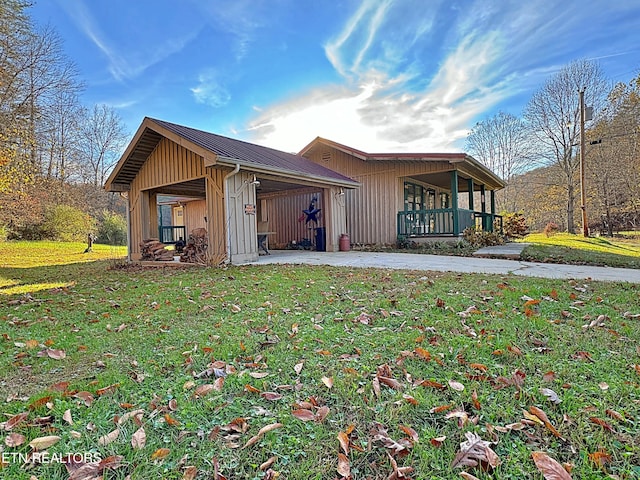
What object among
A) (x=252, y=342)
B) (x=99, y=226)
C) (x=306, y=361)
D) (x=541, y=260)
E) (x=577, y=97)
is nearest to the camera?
(x=306, y=361)

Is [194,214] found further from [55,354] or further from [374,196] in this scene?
[55,354]

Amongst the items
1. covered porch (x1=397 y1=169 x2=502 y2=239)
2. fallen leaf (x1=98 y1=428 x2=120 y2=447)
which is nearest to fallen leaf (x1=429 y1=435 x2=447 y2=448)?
fallen leaf (x1=98 y1=428 x2=120 y2=447)

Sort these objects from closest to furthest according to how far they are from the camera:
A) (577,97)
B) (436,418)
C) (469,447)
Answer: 1. (469,447)
2. (436,418)
3. (577,97)

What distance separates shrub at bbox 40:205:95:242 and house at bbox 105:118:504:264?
5.37 metres

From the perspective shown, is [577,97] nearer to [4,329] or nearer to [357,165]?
[357,165]

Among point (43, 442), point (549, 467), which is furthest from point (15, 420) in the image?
point (549, 467)

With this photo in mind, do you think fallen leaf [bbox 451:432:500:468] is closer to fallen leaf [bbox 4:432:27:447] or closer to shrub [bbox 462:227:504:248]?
fallen leaf [bbox 4:432:27:447]

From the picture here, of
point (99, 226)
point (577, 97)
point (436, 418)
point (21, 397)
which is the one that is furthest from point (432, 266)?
point (99, 226)

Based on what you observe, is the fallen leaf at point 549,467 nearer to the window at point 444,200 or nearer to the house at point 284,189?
the house at point 284,189

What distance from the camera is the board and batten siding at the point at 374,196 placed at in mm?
12500

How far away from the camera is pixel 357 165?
1334cm

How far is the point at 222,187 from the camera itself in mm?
7914

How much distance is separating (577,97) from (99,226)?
2969 centimetres

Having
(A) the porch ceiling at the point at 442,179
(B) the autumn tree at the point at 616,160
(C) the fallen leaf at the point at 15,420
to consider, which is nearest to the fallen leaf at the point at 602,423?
(C) the fallen leaf at the point at 15,420
